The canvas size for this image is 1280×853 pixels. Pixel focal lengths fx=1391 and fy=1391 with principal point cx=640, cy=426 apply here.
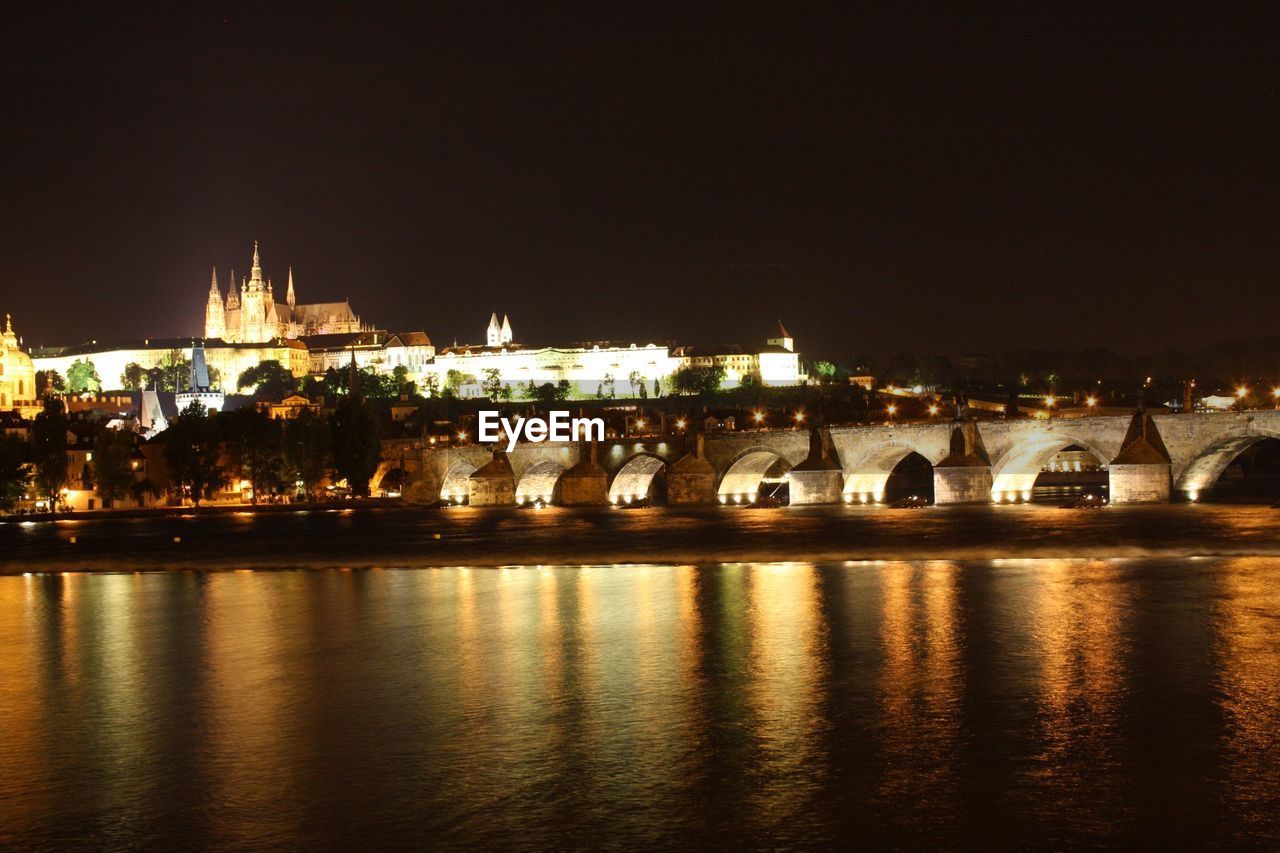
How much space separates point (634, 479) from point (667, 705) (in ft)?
192

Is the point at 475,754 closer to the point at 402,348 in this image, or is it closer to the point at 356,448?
the point at 356,448

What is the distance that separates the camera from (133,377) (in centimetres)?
18888

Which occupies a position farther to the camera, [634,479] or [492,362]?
[492,362]

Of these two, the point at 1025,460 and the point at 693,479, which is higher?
the point at 1025,460

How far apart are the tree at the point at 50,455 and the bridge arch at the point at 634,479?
31.6 metres

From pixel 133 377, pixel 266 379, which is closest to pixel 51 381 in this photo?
pixel 133 377

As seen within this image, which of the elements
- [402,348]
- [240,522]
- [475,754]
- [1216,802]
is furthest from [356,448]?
[402,348]

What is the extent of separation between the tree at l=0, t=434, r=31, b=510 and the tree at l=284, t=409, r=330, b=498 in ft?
48.1

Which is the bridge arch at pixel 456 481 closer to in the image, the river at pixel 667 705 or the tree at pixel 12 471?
the tree at pixel 12 471

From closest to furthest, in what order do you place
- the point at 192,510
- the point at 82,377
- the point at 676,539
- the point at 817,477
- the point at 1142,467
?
the point at 676,539, the point at 1142,467, the point at 817,477, the point at 192,510, the point at 82,377

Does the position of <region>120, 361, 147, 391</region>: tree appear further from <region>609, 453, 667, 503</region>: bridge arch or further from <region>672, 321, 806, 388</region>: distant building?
<region>609, 453, 667, 503</region>: bridge arch

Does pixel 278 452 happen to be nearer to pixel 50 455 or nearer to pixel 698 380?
pixel 50 455

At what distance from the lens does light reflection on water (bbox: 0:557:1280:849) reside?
15109 millimetres

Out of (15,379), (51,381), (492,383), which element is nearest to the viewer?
(15,379)
